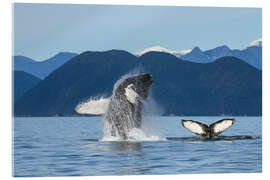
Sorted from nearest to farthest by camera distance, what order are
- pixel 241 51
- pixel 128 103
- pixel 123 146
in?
pixel 123 146 < pixel 128 103 < pixel 241 51

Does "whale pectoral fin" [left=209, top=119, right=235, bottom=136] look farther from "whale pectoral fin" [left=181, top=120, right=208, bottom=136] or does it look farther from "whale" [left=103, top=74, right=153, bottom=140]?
"whale" [left=103, top=74, right=153, bottom=140]

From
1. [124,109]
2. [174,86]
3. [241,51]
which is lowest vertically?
[124,109]

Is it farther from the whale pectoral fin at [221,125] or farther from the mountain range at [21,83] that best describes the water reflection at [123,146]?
the mountain range at [21,83]

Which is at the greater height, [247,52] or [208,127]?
[247,52]

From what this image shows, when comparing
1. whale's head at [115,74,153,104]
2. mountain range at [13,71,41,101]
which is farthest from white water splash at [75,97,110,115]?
mountain range at [13,71,41,101]

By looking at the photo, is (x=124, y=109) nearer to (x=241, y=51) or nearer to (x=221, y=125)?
(x=221, y=125)

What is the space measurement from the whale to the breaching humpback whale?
211 cm

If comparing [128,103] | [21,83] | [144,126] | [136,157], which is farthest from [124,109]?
[21,83]

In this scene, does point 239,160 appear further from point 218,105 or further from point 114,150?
point 218,105

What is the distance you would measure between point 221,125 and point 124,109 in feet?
10.5

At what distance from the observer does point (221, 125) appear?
15.7 meters

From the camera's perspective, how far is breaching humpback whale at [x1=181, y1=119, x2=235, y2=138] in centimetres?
1538

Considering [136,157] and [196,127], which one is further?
[196,127]

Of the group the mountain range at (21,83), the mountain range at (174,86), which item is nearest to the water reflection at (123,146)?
the mountain range at (21,83)
